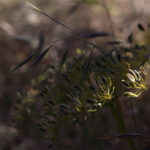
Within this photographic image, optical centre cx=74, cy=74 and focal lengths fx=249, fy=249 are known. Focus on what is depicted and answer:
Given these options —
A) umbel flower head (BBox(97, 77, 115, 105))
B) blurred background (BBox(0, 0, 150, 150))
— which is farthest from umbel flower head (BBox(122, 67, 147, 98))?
blurred background (BBox(0, 0, 150, 150))

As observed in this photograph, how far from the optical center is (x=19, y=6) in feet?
10.6

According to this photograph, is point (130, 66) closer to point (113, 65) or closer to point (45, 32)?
point (113, 65)

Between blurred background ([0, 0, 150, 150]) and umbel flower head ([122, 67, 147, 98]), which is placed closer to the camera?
umbel flower head ([122, 67, 147, 98])

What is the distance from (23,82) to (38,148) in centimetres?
67

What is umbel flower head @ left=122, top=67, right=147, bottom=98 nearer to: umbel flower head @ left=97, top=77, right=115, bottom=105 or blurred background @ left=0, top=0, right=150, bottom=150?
umbel flower head @ left=97, top=77, right=115, bottom=105

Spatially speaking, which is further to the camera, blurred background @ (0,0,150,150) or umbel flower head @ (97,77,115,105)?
blurred background @ (0,0,150,150)

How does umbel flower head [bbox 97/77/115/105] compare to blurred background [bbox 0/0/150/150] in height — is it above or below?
below

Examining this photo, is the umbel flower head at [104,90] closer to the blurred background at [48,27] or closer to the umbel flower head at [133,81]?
the umbel flower head at [133,81]

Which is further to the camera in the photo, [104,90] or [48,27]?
[48,27]

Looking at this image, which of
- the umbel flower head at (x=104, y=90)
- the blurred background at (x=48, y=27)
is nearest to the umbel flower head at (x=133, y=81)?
the umbel flower head at (x=104, y=90)

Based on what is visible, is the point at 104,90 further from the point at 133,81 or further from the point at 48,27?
the point at 48,27

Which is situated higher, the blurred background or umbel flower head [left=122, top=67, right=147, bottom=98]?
the blurred background

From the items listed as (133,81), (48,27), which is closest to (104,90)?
(133,81)

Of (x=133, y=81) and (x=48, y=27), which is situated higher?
(x=48, y=27)
